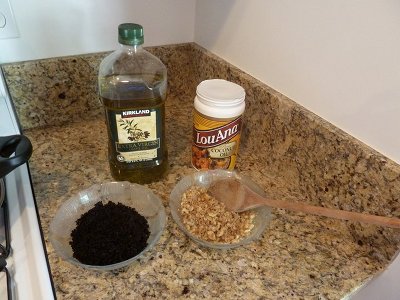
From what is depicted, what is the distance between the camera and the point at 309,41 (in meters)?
0.52

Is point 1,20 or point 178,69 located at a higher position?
point 1,20

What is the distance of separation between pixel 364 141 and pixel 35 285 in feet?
1.67

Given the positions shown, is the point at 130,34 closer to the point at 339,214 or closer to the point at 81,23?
the point at 81,23

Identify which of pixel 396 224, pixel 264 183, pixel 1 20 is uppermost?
pixel 1 20

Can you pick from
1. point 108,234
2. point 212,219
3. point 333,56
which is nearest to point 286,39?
point 333,56

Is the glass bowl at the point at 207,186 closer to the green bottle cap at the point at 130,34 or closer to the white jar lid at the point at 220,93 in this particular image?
the white jar lid at the point at 220,93

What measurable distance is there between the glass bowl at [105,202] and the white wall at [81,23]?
0.34m

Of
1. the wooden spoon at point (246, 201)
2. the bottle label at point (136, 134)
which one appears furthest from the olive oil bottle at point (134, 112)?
the wooden spoon at point (246, 201)

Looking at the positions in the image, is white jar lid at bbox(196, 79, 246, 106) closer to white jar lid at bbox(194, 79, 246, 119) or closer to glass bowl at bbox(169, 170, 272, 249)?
white jar lid at bbox(194, 79, 246, 119)

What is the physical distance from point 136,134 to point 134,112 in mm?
41

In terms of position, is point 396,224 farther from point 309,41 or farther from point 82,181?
point 82,181

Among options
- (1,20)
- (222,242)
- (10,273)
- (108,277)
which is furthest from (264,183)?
(1,20)

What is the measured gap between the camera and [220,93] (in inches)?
22.0

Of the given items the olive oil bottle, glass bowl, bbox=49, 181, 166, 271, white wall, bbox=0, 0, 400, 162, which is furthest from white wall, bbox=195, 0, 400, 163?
glass bowl, bbox=49, 181, 166, 271
